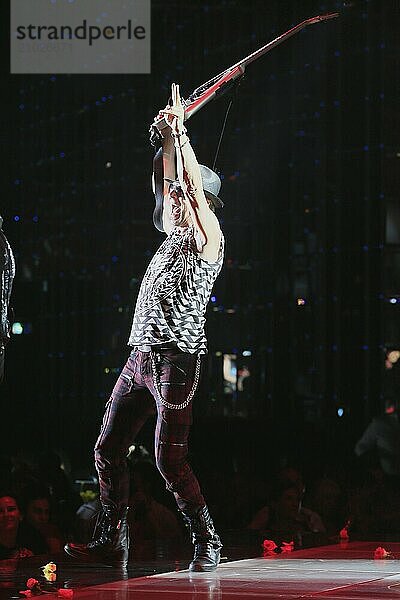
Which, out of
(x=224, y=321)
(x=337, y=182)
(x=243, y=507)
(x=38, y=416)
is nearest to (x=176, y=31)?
(x=337, y=182)

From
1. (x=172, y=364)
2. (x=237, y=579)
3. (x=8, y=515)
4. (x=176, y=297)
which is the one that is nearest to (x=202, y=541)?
(x=237, y=579)

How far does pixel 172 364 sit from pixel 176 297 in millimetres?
215

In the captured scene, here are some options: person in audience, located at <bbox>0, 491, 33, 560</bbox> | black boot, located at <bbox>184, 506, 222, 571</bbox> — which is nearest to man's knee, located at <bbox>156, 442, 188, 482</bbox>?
black boot, located at <bbox>184, 506, 222, 571</bbox>

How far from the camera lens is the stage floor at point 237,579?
3.40 meters

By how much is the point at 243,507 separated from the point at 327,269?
2.87 m

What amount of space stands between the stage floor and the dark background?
441 centimetres

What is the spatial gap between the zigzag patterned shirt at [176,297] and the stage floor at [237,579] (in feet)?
2.40

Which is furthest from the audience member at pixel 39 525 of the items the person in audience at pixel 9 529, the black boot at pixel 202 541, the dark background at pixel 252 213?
the dark background at pixel 252 213

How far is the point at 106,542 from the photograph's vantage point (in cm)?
402

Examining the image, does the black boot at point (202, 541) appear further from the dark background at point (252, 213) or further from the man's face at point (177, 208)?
the dark background at point (252, 213)

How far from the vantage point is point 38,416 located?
30.2 feet

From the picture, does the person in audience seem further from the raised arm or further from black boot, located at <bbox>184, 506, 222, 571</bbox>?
the raised arm

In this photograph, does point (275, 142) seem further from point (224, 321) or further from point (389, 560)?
point (389, 560)

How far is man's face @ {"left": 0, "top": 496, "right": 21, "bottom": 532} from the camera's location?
182 inches
